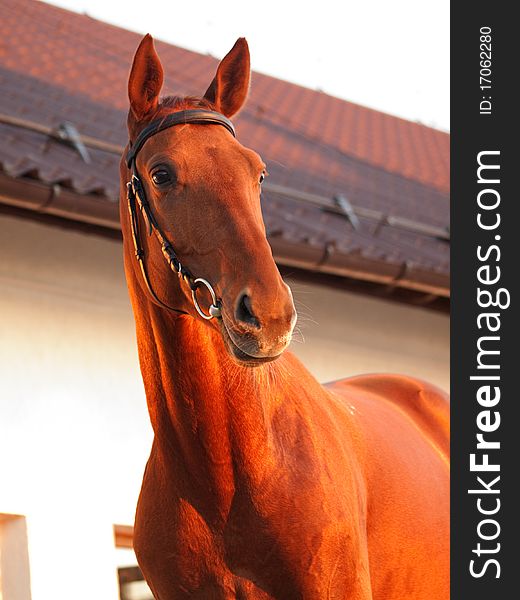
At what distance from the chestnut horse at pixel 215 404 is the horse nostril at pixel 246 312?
0.18 feet

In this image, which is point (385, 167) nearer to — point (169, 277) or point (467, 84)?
point (467, 84)

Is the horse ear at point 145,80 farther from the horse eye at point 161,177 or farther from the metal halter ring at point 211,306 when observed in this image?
the metal halter ring at point 211,306

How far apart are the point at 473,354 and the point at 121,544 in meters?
3.10

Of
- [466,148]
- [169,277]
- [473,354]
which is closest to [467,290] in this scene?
[473,354]

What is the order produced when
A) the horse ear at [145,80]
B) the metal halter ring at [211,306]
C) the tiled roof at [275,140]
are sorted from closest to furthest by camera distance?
the metal halter ring at [211,306]
the horse ear at [145,80]
the tiled roof at [275,140]

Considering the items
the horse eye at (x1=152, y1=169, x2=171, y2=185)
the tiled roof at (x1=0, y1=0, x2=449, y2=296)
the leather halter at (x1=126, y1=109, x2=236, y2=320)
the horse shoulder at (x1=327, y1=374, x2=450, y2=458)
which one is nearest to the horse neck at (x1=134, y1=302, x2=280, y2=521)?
the leather halter at (x1=126, y1=109, x2=236, y2=320)

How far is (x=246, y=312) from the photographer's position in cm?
365

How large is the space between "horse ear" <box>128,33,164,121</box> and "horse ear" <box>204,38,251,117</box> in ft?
0.62

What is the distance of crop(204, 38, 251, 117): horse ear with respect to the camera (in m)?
4.32

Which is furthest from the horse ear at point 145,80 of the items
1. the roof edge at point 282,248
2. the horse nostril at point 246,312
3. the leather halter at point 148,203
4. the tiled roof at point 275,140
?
the roof edge at point 282,248

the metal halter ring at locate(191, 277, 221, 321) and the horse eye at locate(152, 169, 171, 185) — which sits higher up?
the horse eye at locate(152, 169, 171, 185)

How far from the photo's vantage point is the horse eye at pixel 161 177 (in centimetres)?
397

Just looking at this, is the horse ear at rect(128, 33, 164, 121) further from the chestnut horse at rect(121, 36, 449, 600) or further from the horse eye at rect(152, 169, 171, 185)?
the horse eye at rect(152, 169, 171, 185)

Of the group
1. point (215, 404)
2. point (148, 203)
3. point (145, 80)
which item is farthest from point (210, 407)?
point (145, 80)
